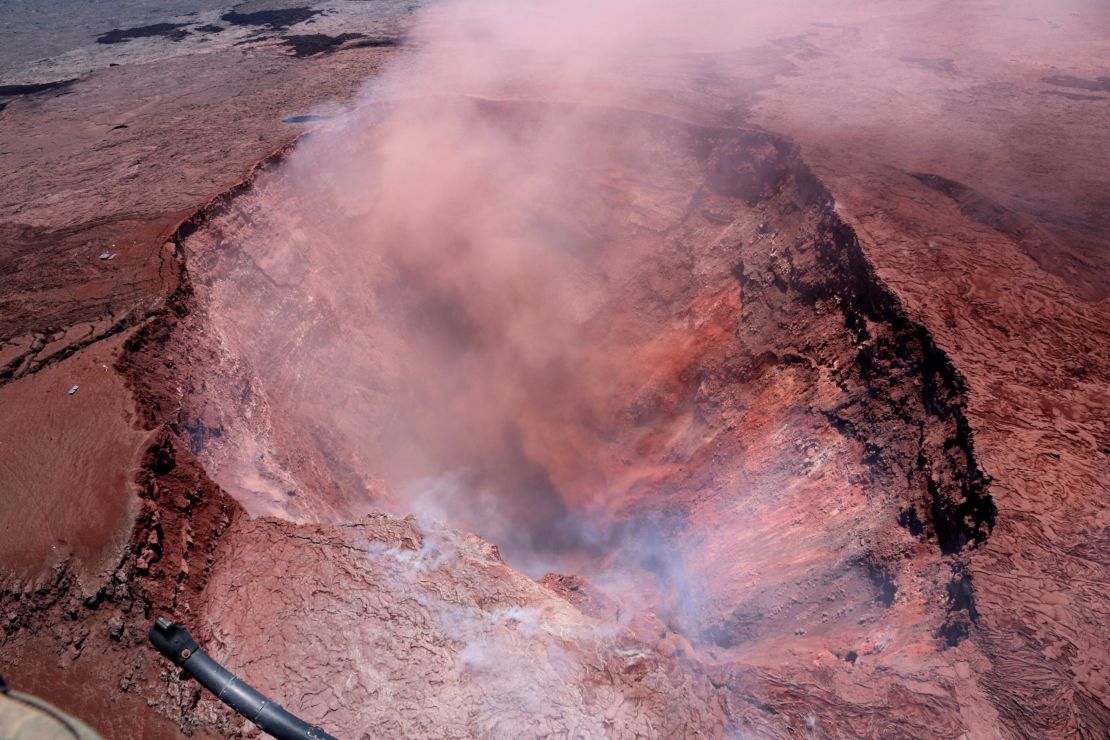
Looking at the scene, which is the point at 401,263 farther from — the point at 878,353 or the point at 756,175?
the point at 878,353

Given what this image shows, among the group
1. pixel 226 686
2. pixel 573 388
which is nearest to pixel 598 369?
pixel 573 388

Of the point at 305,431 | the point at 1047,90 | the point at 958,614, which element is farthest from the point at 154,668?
the point at 1047,90

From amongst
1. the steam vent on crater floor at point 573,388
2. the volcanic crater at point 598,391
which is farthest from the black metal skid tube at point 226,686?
the volcanic crater at point 598,391

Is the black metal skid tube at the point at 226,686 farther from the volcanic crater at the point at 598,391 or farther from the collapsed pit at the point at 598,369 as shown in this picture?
the collapsed pit at the point at 598,369

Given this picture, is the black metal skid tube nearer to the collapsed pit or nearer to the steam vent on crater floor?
the steam vent on crater floor

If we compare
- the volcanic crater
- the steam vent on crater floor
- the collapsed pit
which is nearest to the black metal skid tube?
the steam vent on crater floor

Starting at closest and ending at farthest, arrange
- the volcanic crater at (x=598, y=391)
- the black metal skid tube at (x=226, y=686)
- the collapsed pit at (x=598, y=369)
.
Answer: the black metal skid tube at (x=226, y=686)
the volcanic crater at (x=598, y=391)
the collapsed pit at (x=598, y=369)
